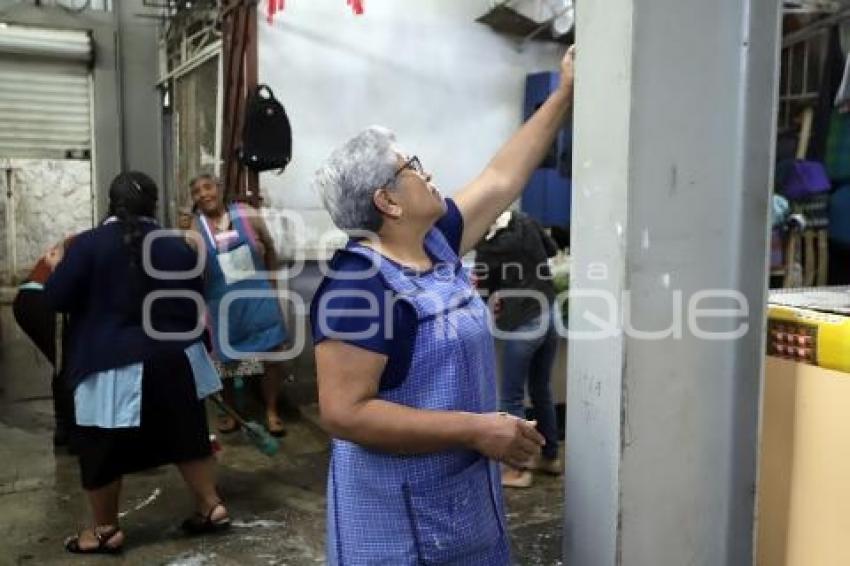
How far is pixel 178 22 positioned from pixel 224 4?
1252 millimetres

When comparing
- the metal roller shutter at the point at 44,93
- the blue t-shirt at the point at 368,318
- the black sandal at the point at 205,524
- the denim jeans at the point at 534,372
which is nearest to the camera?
the blue t-shirt at the point at 368,318

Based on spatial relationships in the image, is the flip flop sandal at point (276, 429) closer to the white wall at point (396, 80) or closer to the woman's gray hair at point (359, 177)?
the white wall at point (396, 80)

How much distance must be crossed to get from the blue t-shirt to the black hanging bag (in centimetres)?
349

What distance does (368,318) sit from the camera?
1.42 m

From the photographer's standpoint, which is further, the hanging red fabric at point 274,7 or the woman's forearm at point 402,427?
the hanging red fabric at point 274,7

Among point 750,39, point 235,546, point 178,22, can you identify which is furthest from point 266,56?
point 750,39

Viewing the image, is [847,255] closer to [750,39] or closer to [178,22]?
[750,39]

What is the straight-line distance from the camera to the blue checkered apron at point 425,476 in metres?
1.49

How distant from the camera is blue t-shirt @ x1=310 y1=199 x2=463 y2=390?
1405mm

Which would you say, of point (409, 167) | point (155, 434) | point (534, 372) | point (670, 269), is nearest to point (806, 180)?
point (534, 372)

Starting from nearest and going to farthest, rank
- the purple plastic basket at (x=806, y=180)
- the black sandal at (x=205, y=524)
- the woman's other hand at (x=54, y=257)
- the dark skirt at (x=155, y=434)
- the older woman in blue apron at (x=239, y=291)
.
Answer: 1. the dark skirt at (x=155, y=434)
2. the black sandal at (x=205, y=524)
3. the woman's other hand at (x=54, y=257)
4. the older woman in blue apron at (x=239, y=291)
5. the purple plastic basket at (x=806, y=180)

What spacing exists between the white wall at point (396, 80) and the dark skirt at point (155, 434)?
93.1 inches

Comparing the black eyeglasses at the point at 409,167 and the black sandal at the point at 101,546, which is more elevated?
the black eyeglasses at the point at 409,167

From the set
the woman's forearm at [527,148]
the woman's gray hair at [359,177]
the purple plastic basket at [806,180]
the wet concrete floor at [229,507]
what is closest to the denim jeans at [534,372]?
the wet concrete floor at [229,507]
